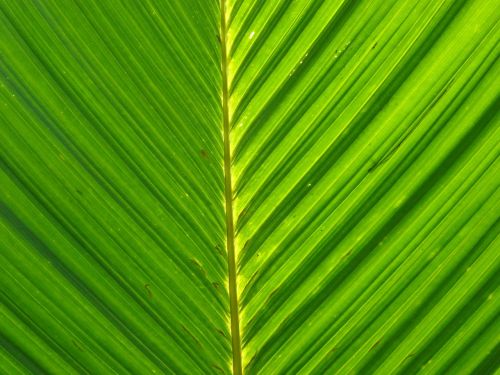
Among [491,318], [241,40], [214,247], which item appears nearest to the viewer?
[491,318]

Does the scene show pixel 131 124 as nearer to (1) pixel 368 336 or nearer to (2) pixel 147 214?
(2) pixel 147 214

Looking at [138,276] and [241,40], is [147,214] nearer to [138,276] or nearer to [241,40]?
[138,276]

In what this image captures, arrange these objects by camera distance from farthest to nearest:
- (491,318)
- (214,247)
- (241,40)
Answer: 1. (241,40)
2. (214,247)
3. (491,318)

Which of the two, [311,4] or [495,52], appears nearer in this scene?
[495,52]

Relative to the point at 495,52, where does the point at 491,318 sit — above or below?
below

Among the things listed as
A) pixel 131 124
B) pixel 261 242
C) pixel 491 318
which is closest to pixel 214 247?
pixel 261 242

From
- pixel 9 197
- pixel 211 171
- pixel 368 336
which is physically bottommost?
pixel 368 336

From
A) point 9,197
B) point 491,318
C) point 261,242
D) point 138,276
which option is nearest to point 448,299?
point 491,318
